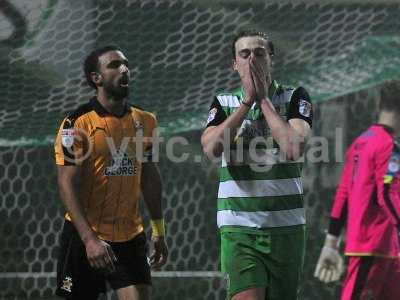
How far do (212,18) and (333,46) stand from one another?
854 mm

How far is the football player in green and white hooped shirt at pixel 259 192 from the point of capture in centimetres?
452

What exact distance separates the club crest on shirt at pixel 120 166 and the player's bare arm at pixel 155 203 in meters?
0.14

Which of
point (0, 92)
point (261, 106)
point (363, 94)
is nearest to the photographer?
point (261, 106)

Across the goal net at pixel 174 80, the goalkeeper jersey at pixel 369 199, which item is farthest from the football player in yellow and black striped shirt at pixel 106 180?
the goal net at pixel 174 80

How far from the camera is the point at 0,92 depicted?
702cm

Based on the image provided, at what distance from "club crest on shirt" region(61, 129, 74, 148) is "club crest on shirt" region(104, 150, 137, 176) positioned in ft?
0.70

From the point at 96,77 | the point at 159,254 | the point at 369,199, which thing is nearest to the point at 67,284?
the point at 159,254

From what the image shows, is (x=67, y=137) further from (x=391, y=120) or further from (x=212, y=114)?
(x=391, y=120)

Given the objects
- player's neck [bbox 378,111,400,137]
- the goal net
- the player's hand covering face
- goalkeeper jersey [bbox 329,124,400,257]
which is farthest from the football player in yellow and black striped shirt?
the goal net

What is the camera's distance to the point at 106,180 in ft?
16.7

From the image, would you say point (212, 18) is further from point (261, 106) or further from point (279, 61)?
point (261, 106)

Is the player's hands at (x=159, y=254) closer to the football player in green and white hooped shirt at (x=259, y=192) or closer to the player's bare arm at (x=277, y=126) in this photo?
the football player in green and white hooped shirt at (x=259, y=192)

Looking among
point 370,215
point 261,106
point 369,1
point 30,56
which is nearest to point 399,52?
point 369,1

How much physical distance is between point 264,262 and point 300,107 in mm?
680
